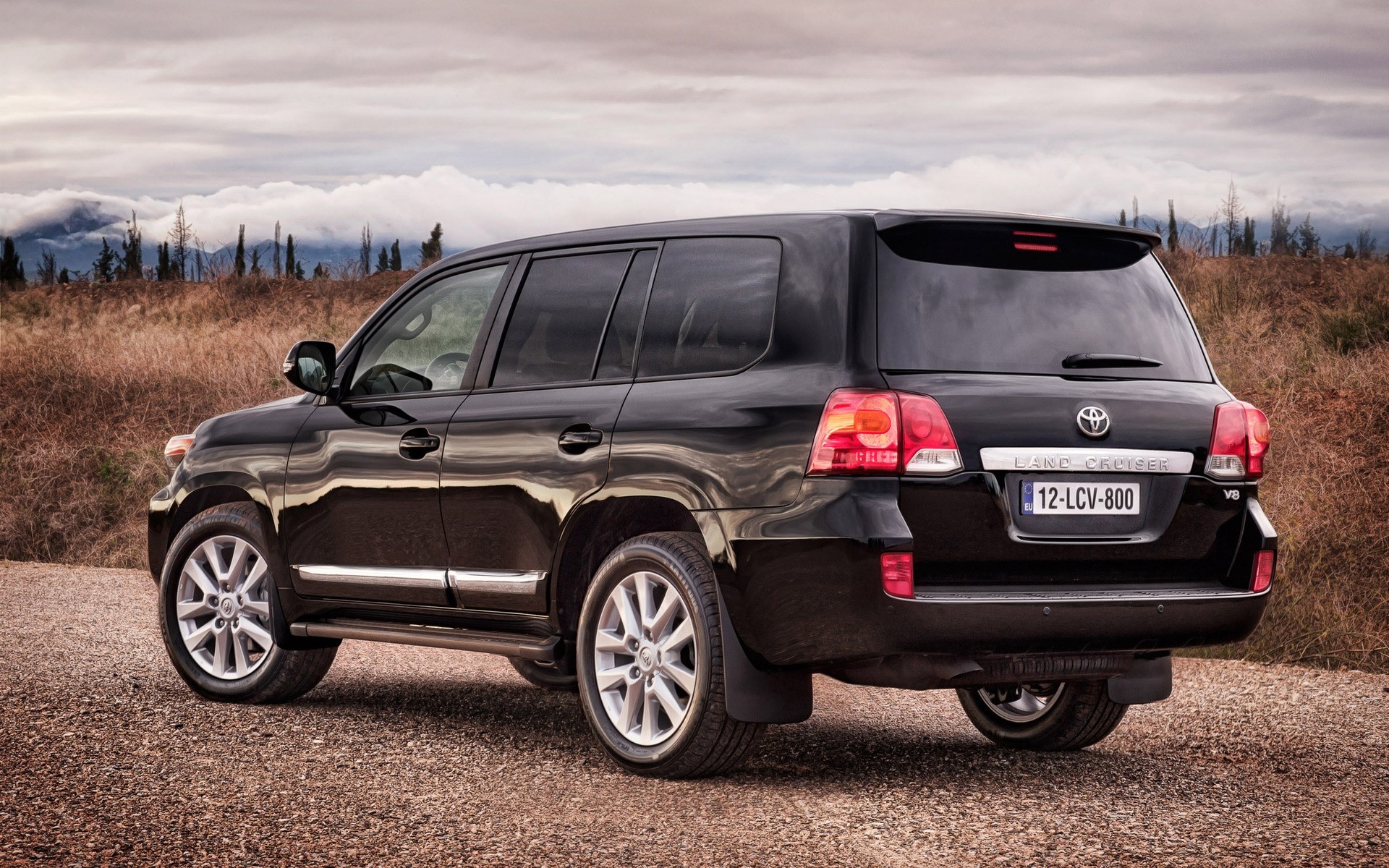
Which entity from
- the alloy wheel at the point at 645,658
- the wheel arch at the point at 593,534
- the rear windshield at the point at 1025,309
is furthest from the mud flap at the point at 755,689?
the rear windshield at the point at 1025,309

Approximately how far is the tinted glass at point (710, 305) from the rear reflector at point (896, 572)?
37.2 inches

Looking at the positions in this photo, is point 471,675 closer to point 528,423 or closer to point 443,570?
point 443,570

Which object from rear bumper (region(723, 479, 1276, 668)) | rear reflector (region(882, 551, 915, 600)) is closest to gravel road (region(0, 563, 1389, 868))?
rear bumper (region(723, 479, 1276, 668))

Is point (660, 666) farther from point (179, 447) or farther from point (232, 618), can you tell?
point (179, 447)

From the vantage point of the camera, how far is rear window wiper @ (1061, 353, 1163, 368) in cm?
535

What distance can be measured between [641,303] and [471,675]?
3.33m

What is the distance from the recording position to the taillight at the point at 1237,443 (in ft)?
17.9

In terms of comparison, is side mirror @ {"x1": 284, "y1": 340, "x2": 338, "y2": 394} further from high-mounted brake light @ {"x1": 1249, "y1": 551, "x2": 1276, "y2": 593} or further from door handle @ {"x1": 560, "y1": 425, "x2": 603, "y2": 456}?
high-mounted brake light @ {"x1": 1249, "y1": 551, "x2": 1276, "y2": 593}

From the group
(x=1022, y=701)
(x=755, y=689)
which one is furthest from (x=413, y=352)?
(x=1022, y=701)

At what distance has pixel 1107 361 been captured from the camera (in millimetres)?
5414

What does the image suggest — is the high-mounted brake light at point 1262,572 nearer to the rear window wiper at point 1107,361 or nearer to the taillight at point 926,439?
the rear window wiper at point 1107,361

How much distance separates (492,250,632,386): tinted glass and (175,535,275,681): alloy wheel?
1.79m

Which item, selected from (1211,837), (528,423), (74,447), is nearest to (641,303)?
(528,423)

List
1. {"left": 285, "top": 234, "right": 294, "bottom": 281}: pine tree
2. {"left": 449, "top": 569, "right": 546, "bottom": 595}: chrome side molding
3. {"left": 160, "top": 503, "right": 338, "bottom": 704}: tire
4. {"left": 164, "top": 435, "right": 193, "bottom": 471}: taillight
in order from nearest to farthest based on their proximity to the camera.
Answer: {"left": 449, "top": 569, "right": 546, "bottom": 595}: chrome side molding, {"left": 160, "top": 503, "right": 338, "bottom": 704}: tire, {"left": 164, "top": 435, "right": 193, "bottom": 471}: taillight, {"left": 285, "top": 234, "right": 294, "bottom": 281}: pine tree
